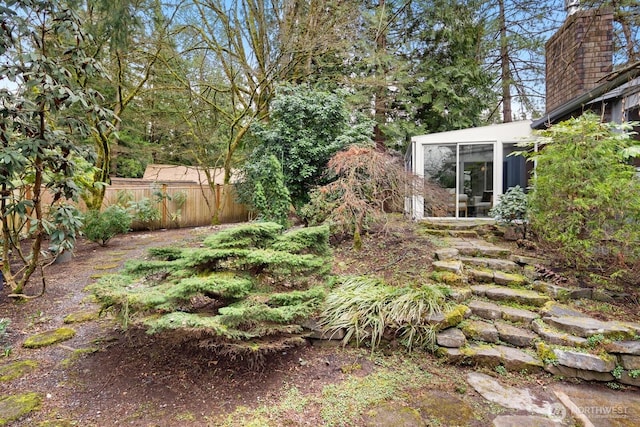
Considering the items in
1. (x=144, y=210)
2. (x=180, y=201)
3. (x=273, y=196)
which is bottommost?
(x=144, y=210)

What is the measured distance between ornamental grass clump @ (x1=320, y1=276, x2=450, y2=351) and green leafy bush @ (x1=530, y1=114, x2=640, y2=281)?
1741 millimetres

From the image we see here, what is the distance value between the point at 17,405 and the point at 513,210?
253 inches

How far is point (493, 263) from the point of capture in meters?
4.35

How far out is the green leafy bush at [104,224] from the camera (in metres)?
6.42

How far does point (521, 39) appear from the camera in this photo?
8023mm

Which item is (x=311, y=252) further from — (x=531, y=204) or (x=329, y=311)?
A: (x=531, y=204)

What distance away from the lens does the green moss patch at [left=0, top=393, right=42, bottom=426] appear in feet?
6.89

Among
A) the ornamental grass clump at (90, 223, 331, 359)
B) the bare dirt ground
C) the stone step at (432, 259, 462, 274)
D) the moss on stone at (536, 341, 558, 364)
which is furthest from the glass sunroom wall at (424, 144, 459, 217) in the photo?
the bare dirt ground

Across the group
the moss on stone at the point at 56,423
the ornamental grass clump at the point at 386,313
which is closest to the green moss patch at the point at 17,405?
the moss on stone at the point at 56,423

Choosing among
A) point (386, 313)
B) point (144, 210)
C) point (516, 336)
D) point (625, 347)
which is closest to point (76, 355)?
point (386, 313)

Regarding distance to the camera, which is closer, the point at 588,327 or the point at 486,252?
the point at 588,327

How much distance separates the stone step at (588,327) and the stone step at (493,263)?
3.70ft

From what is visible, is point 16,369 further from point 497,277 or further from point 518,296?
point 497,277

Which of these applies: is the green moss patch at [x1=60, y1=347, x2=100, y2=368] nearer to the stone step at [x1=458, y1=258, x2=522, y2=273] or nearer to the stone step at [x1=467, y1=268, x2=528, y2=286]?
the stone step at [x1=467, y1=268, x2=528, y2=286]
